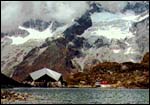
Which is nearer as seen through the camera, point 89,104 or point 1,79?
point 89,104

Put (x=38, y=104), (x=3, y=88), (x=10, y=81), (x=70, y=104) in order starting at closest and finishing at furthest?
(x=38, y=104), (x=70, y=104), (x=3, y=88), (x=10, y=81)

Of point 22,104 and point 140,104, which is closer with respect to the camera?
point 22,104

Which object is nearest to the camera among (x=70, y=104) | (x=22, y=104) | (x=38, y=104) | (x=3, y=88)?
(x=22, y=104)

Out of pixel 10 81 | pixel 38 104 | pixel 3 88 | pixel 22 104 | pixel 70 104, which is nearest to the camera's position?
pixel 22 104

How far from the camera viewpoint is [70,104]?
126125 mm

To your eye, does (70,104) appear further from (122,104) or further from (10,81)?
(10,81)

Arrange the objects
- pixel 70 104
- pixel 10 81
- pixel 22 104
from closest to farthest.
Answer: pixel 22 104 < pixel 70 104 < pixel 10 81

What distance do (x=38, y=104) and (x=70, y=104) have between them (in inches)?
448

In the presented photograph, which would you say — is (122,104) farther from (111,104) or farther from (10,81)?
(10,81)

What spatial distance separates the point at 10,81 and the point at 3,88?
2315cm

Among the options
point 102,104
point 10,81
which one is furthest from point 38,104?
point 10,81

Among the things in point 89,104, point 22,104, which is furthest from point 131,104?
point 22,104

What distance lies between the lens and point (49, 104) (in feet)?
400

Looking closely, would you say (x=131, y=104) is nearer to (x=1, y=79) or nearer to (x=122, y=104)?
(x=122, y=104)
